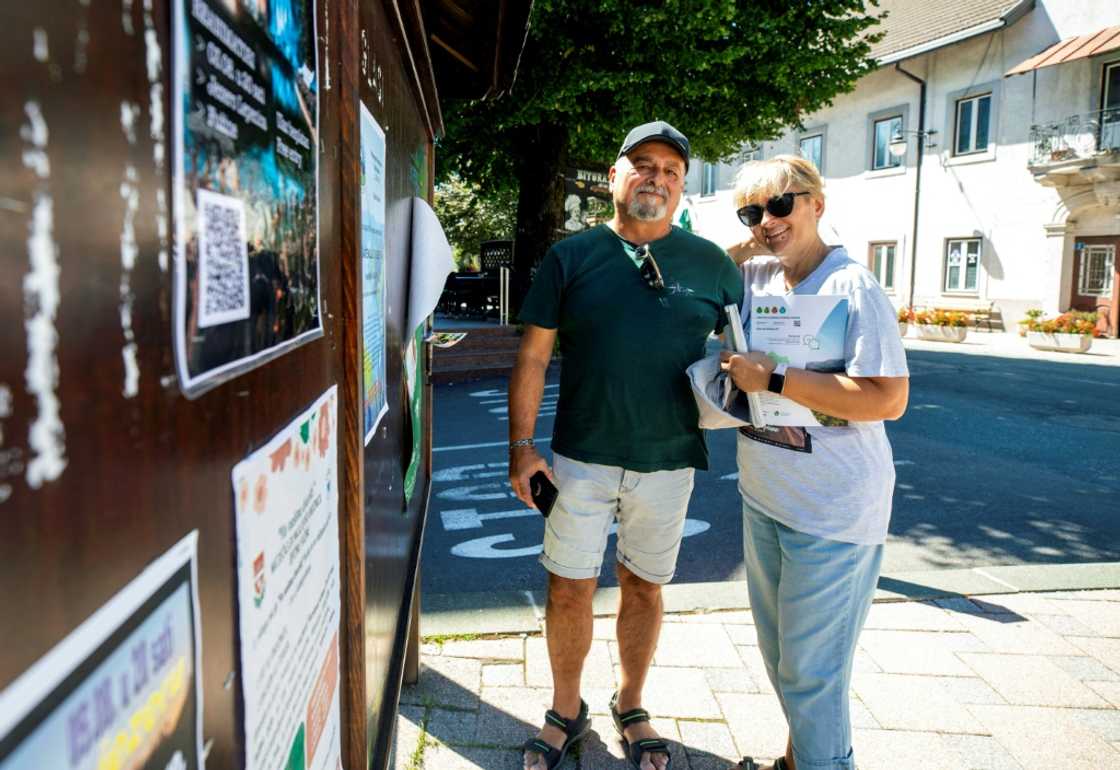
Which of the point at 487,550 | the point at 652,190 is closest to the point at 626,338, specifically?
the point at 652,190

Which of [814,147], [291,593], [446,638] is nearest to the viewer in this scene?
[291,593]

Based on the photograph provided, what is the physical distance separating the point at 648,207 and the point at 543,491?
1019 mm

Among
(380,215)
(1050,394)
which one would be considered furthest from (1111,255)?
(380,215)

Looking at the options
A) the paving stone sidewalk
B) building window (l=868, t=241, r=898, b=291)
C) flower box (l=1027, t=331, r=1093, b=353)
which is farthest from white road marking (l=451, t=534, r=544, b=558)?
building window (l=868, t=241, r=898, b=291)

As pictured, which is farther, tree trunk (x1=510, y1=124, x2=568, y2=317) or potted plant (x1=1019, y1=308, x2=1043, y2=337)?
potted plant (x1=1019, y1=308, x2=1043, y2=337)

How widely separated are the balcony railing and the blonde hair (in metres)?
21.0

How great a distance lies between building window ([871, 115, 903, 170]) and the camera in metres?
24.3

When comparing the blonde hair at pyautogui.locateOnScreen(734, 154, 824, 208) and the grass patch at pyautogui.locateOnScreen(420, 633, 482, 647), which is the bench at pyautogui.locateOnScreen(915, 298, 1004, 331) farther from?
the blonde hair at pyautogui.locateOnScreen(734, 154, 824, 208)

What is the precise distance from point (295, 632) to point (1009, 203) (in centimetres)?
2445

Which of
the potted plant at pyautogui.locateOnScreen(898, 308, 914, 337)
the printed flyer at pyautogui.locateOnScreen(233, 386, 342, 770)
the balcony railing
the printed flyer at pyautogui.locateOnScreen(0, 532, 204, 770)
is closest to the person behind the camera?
the printed flyer at pyautogui.locateOnScreen(0, 532, 204, 770)

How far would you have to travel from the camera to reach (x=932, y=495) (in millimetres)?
6430

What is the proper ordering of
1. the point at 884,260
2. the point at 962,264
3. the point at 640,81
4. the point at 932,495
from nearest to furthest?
the point at 932,495 < the point at 640,81 < the point at 962,264 < the point at 884,260

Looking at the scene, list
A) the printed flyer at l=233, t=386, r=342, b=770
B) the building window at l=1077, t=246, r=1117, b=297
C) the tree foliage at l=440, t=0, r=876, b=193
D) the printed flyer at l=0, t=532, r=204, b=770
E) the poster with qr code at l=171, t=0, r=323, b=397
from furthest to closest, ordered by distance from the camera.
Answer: the building window at l=1077, t=246, r=1117, b=297, the tree foliage at l=440, t=0, r=876, b=193, the printed flyer at l=233, t=386, r=342, b=770, the poster with qr code at l=171, t=0, r=323, b=397, the printed flyer at l=0, t=532, r=204, b=770

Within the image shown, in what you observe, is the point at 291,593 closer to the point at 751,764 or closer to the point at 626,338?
the point at 626,338
